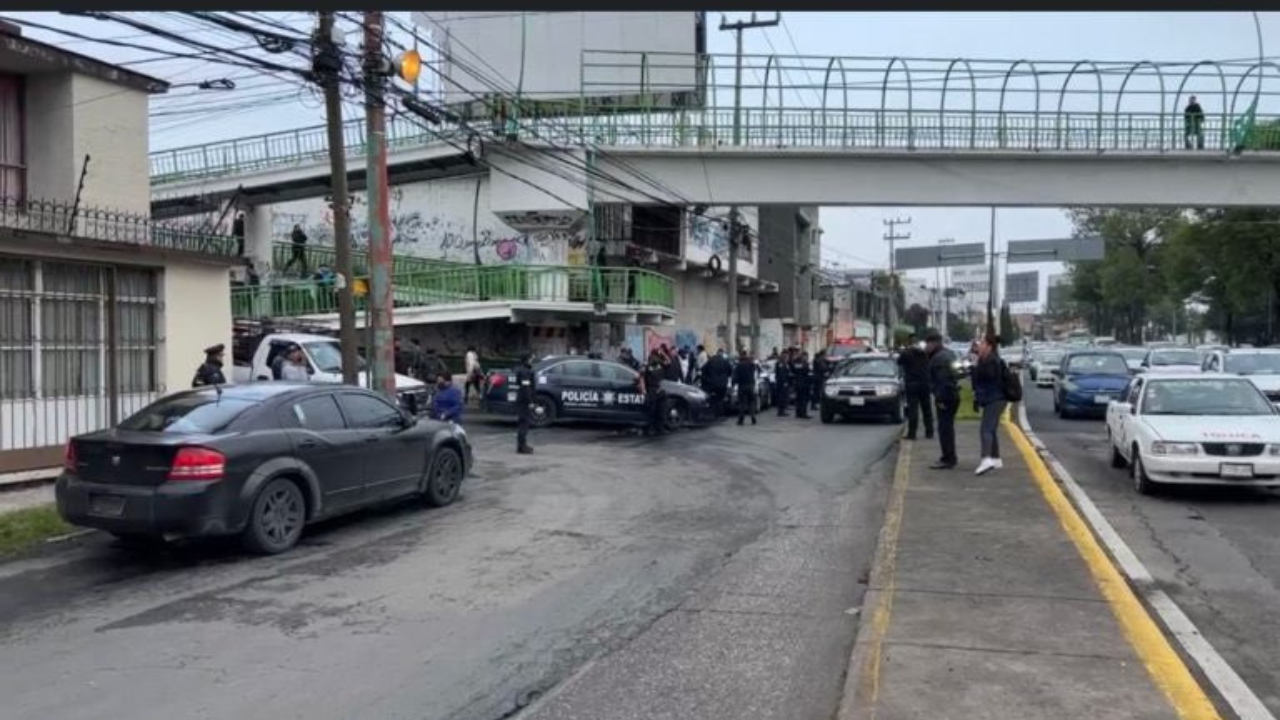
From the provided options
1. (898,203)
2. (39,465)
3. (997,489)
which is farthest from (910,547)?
(898,203)

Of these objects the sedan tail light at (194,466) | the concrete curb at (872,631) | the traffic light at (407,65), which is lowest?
the concrete curb at (872,631)

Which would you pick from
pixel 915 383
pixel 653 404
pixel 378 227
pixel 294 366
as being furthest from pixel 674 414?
pixel 378 227

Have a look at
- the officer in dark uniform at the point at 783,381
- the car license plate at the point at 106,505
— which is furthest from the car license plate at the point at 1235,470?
the officer in dark uniform at the point at 783,381

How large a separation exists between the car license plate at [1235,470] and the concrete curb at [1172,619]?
132cm

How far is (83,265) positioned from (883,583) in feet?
37.1

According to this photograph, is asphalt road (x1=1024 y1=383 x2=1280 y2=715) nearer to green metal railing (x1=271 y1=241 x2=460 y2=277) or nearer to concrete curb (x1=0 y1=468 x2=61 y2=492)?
concrete curb (x1=0 y1=468 x2=61 y2=492)

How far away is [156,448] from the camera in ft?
27.9

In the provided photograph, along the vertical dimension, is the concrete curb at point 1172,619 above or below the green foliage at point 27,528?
above

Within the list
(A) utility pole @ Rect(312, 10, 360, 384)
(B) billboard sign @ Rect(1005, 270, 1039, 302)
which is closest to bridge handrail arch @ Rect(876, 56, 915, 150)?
(A) utility pole @ Rect(312, 10, 360, 384)

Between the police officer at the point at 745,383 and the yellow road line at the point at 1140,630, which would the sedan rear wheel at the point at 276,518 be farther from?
the police officer at the point at 745,383

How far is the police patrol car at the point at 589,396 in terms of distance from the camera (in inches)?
794

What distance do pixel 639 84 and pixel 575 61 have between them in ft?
10.5

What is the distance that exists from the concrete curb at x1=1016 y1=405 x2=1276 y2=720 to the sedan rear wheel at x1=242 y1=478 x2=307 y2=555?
675 cm

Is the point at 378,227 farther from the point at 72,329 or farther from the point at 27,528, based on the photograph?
the point at 27,528
